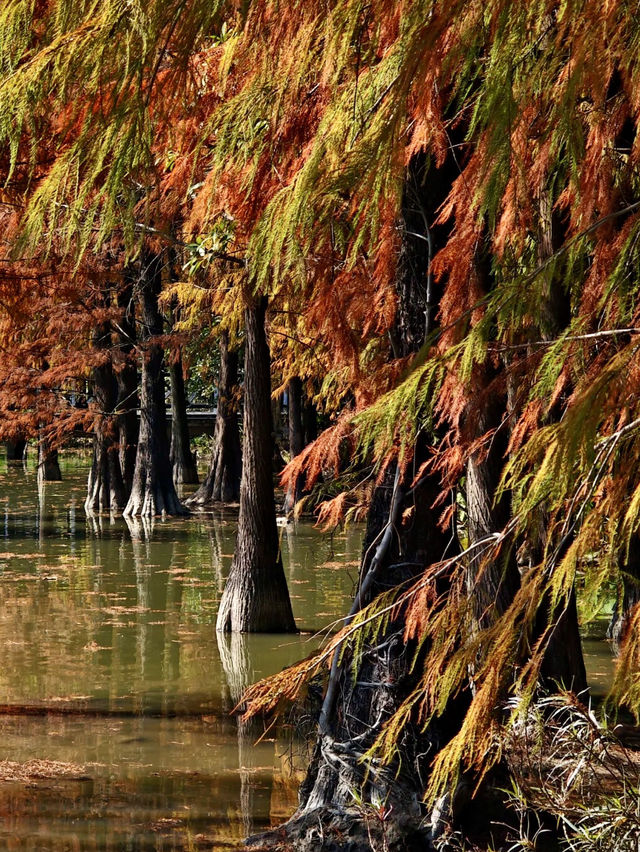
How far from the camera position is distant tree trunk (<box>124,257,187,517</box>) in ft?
92.4

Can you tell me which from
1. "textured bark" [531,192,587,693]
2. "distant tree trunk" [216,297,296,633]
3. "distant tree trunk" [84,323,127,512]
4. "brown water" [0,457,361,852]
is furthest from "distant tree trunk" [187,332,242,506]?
"textured bark" [531,192,587,693]

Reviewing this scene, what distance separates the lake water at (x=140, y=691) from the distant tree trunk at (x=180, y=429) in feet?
34.6

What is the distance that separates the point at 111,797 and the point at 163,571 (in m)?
11.7

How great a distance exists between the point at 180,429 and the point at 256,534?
21.0m

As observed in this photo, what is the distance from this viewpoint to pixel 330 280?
25.7 feet

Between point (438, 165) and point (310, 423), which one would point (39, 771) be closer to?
point (438, 165)

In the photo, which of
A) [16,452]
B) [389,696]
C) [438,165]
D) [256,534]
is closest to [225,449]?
[256,534]

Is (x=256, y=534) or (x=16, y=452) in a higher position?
(x=16, y=452)

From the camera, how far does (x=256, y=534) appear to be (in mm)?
14633

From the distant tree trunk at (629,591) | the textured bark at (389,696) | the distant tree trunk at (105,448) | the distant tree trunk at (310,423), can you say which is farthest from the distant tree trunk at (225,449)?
the textured bark at (389,696)

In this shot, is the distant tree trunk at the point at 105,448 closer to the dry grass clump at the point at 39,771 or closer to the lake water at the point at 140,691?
the lake water at the point at 140,691

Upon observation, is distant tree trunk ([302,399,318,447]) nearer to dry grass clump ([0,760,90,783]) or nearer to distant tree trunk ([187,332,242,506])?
distant tree trunk ([187,332,242,506])

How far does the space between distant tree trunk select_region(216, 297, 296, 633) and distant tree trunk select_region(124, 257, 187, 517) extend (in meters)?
13.0

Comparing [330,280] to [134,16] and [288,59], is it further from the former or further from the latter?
[134,16]
